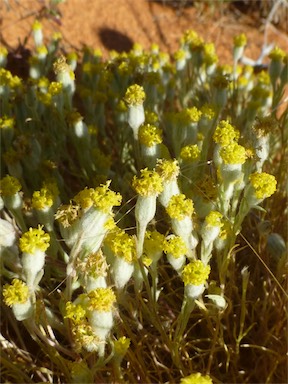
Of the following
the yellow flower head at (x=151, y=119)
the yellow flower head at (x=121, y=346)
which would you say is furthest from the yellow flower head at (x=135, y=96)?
the yellow flower head at (x=121, y=346)

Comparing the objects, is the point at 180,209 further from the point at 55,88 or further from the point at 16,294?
the point at 55,88

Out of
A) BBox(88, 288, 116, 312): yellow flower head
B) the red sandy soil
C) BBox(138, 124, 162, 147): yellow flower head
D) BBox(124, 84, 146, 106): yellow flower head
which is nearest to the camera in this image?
BBox(88, 288, 116, 312): yellow flower head

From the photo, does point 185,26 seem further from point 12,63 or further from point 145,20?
point 12,63

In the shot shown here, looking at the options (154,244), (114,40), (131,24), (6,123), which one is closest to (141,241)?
(154,244)

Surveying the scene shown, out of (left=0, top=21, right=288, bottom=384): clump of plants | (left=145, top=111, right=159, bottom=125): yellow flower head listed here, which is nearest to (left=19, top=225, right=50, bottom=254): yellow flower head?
(left=0, top=21, right=288, bottom=384): clump of plants

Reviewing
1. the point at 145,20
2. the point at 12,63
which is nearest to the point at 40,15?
the point at 12,63

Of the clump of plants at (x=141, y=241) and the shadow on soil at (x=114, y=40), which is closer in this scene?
the clump of plants at (x=141, y=241)

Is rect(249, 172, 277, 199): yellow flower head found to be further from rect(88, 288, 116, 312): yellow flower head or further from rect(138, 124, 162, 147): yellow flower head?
rect(88, 288, 116, 312): yellow flower head

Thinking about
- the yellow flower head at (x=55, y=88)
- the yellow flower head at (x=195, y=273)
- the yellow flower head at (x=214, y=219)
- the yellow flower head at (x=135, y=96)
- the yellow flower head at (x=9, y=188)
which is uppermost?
the yellow flower head at (x=55, y=88)

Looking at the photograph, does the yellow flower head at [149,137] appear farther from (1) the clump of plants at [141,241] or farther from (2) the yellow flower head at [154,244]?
(2) the yellow flower head at [154,244]
